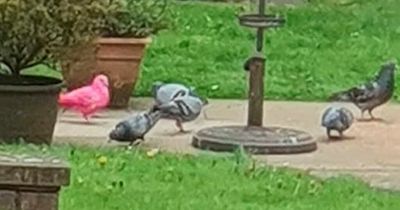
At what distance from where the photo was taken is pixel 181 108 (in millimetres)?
10227

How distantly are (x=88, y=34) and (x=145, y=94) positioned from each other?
3097 millimetres

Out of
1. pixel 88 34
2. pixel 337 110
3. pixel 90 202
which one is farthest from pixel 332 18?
pixel 90 202

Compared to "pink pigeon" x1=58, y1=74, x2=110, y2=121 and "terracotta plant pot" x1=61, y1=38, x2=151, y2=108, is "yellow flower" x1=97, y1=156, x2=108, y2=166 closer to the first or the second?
"pink pigeon" x1=58, y1=74, x2=110, y2=121

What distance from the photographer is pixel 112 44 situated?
11.5 metres

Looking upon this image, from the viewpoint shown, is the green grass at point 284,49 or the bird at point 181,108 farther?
the green grass at point 284,49

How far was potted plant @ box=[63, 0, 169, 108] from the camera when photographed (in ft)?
37.7

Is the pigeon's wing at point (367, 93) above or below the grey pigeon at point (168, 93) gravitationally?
below

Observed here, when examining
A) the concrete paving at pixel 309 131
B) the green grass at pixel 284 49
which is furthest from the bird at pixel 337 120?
the green grass at pixel 284 49

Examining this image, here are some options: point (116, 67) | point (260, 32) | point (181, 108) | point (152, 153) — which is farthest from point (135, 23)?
point (152, 153)

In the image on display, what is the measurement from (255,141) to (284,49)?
16.0 feet

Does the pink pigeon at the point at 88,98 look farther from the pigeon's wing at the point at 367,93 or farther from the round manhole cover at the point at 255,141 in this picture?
the pigeon's wing at the point at 367,93

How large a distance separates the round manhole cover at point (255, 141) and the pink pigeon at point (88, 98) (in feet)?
2.40

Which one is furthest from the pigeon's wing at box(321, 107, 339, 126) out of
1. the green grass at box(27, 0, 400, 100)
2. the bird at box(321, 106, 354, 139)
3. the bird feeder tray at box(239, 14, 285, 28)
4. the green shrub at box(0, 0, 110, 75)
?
the green grass at box(27, 0, 400, 100)

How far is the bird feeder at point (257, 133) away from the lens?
992 centimetres
